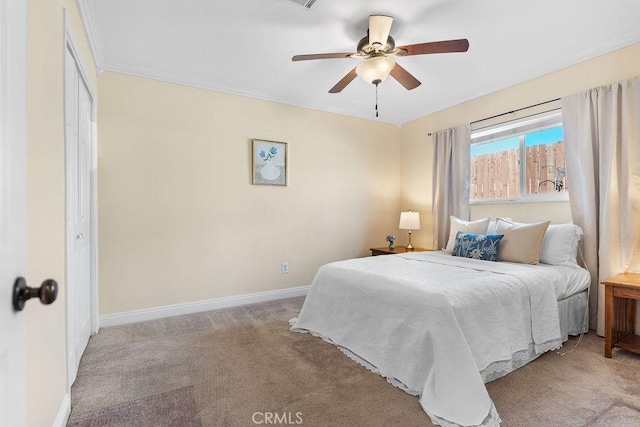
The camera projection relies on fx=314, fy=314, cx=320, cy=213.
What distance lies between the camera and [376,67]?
2.37 m

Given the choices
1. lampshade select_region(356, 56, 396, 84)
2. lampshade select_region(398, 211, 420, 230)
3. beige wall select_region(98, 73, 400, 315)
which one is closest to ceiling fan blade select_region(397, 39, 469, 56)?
lampshade select_region(356, 56, 396, 84)

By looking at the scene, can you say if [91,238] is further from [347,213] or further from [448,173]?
[448,173]

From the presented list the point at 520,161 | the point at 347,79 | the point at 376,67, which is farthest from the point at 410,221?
the point at 376,67

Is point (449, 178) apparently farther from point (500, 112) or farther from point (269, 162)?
point (269, 162)

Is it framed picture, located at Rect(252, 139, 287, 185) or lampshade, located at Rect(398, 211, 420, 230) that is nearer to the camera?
framed picture, located at Rect(252, 139, 287, 185)

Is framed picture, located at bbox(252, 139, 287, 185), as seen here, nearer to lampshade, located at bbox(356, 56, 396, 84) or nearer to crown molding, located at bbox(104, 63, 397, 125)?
crown molding, located at bbox(104, 63, 397, 125)

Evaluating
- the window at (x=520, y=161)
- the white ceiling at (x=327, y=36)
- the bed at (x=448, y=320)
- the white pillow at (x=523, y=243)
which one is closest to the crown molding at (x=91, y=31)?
the white ceiling at (x=327, y=36)

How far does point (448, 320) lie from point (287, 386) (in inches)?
40.9

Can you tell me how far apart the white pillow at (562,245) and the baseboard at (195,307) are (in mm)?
2574

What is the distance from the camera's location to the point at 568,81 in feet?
9.57

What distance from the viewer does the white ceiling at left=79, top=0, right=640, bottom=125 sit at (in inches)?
85.7

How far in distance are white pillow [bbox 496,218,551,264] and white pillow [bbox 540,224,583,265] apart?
10cm

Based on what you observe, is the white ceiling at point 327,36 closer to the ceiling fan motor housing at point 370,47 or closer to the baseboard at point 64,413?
the ceiling fan motor housing at point 370,47

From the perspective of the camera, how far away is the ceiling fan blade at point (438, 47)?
2.06 metres
